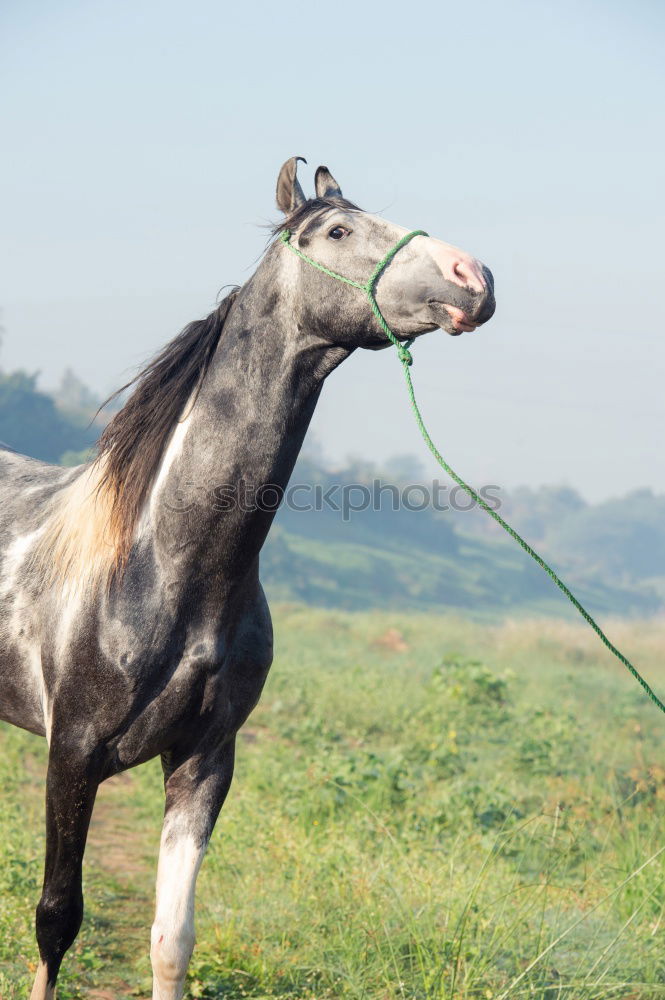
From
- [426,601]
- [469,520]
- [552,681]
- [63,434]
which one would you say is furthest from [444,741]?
[469,520]

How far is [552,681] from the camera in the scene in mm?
12086

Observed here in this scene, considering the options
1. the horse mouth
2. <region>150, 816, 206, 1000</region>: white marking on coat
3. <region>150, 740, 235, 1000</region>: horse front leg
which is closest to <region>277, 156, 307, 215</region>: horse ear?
the horse mouth

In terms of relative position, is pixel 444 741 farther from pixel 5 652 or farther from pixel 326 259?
pixel 326 259

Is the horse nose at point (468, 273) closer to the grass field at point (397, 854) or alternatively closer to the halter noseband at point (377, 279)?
the halter noseband at point (377, 279)

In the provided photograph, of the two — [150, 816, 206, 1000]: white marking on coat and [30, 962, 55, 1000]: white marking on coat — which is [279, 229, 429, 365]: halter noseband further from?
[30, 962, 55, 1000]: white marking on coat

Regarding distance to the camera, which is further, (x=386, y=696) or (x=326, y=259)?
(x=386, y=696)

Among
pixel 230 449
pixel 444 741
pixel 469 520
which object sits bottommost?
pixel 444 741

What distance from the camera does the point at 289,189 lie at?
2.85 meters

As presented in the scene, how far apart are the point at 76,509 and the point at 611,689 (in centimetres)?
1026

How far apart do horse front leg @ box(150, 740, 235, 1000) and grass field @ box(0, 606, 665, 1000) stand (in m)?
0.77

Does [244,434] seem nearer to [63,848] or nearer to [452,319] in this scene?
[452,319]

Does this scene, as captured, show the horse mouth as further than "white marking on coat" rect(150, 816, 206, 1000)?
No

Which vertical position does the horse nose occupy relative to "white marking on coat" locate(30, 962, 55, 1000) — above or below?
above

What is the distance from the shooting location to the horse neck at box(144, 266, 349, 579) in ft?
8.88
